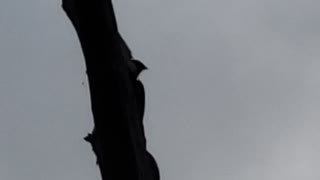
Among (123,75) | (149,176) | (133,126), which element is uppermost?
(123,75)

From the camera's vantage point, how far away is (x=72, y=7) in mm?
6320

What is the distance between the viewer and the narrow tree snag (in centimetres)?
619

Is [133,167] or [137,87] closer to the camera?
[133,167]

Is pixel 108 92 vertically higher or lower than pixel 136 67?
lower

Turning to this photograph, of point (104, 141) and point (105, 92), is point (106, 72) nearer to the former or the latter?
point (105, 92)

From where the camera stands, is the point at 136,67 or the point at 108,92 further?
the point at 136,67

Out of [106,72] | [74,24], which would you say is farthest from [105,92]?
[74,24]

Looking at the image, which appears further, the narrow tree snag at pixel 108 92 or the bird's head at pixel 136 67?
the bird's head at pixel 136 67

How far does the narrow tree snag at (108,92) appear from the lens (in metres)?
6.19

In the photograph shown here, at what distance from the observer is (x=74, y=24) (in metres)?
6.39

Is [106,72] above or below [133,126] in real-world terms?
above

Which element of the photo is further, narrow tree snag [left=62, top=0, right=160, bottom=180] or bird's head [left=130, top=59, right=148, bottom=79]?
bird's head [left=130, top=59, right=148, bottom=79]

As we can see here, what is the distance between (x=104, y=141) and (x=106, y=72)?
2.02ft

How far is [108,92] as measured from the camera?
20.6 ft
